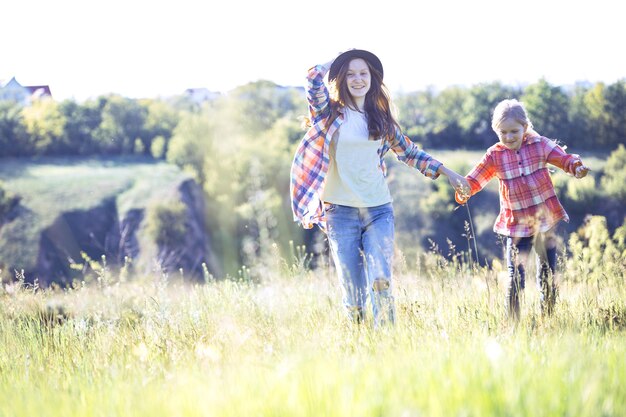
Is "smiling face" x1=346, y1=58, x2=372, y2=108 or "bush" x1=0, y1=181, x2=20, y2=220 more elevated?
"smiling face" x1=346, y1=58, x2=372, y2=108

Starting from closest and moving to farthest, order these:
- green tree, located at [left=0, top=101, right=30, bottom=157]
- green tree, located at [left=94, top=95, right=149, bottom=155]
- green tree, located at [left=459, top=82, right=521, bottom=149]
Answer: green tree, located at [left=0, top=101, right=30, bottom=157] < green tree, located at [left=94, top=95, right=149, bottom=155] < green tree, located at [left=459, top=82, right=521, bottom=149]

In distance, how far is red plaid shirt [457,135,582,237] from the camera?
4184 millimetres

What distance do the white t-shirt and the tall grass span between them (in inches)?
24.4

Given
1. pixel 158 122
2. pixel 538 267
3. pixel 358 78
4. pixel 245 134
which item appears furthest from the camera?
pixel 158 122

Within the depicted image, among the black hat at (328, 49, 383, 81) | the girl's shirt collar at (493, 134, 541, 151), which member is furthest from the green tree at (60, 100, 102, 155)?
the girl's shirt collar at (493, 134, 541, 151)

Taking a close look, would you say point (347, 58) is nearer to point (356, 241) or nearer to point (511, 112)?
point (511, 112)

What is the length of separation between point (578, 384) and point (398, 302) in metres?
2.00

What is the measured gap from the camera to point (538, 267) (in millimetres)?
4176

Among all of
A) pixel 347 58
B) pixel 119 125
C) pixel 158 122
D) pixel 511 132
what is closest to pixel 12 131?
pixel 119 125

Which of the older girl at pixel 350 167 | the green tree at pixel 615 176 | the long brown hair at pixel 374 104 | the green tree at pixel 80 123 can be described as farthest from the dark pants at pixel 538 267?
the green tree at pixel 80 123

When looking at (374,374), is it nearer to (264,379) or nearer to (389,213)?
(264,379)

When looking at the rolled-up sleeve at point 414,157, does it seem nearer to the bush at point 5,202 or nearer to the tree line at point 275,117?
the bush at point 5,202

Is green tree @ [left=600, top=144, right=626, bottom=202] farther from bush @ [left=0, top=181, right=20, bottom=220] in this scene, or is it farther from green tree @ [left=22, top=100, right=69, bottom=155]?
bush @ [left=0, top=181, right=20, bottom=220]

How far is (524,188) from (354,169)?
112 centimetres
